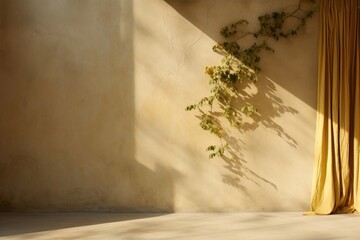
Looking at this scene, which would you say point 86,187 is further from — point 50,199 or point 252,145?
point 252,145

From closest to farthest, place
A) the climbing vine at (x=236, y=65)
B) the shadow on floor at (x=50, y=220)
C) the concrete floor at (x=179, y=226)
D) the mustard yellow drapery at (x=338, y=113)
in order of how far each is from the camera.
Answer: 1. the concrete floor at (x=179, y=226)
2. the shadow on floor at (x=50, y=220)
3. the mustard yellow drapery at (x=338, y=113)
4. the climbing vine at (x=236, y=65)

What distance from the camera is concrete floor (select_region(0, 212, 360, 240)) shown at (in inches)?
153

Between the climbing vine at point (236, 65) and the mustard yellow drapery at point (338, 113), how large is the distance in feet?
1.26

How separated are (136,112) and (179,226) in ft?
5.00

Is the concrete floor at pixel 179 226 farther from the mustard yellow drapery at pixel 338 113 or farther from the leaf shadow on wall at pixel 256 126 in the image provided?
the leaf shadow on wall at pixel 256 126

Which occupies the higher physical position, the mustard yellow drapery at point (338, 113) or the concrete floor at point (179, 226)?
the mustard yellow drapery at point (338, 113)

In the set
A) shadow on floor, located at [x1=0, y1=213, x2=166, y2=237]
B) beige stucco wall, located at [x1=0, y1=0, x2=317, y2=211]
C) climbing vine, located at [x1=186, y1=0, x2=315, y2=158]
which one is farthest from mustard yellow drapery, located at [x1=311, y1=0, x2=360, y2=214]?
shadow on floor, located at [x1=0, y1=213, x2=166, y2=237]

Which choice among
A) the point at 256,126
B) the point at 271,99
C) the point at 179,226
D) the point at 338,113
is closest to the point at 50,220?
the point at 179,226

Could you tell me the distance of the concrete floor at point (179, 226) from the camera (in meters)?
3.88

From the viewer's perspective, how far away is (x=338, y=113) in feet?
15.9

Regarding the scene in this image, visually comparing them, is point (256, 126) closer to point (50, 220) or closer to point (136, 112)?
point (136, 112)

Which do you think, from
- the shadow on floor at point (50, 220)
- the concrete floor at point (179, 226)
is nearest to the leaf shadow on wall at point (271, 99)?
the concrete floor at point (179, 226)

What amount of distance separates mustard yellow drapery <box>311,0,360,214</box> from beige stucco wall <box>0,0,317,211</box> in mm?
178

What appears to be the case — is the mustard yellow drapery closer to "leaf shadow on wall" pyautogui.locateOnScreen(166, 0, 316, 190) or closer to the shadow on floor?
"leaf shadow on wall" pyautogui.locateOnScreen(166, 0, 316, 190)
